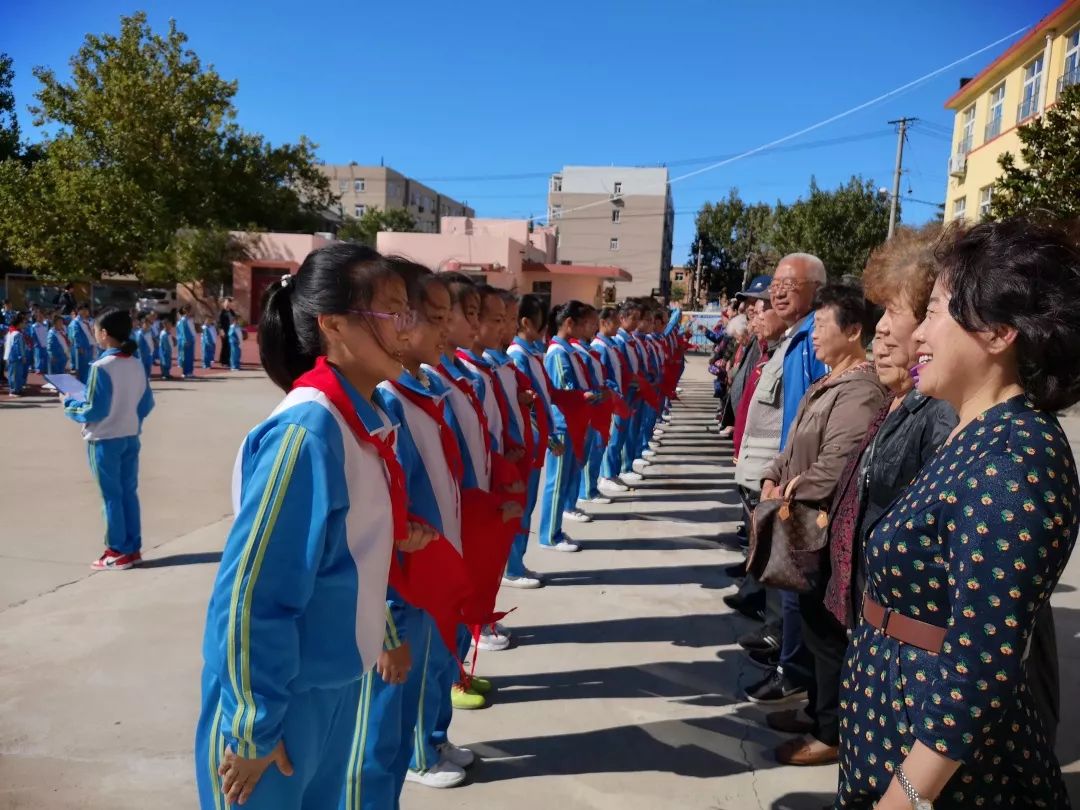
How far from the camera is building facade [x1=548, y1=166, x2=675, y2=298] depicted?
60.0 meters

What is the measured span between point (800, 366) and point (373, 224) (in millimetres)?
55769

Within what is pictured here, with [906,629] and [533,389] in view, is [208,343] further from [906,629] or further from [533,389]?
[906,629]

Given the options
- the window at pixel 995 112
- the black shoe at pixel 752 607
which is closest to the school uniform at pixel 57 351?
the black shoe at pixel 752 607

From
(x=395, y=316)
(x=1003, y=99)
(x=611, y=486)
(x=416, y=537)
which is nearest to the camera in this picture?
(x=395, y=316)

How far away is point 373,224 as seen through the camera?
56.8 metres

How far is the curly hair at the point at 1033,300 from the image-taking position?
148 cm

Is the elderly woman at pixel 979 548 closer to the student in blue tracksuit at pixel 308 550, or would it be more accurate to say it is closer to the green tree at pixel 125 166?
the student in blue tracksuit at pixel 308 550

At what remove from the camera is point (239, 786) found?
1.59m

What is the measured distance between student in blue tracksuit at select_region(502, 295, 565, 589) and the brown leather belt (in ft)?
11.1

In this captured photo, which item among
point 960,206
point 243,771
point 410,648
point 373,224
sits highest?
point 373,224

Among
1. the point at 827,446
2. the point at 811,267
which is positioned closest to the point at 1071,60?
the point at 811,267

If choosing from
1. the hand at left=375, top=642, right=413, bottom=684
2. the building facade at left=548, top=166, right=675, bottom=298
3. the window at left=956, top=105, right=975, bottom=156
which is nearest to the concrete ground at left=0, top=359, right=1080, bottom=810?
the hand at left=375, top=642, right=413, bottom=684

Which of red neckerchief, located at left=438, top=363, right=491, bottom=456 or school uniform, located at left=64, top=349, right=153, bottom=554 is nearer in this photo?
red neckerchief, located at left=438, top=363, right=491, bottom=456

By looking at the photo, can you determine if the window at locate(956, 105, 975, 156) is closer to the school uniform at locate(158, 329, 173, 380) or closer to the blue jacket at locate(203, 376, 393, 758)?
the school uniform at locate(158, 329, 173, 380)
